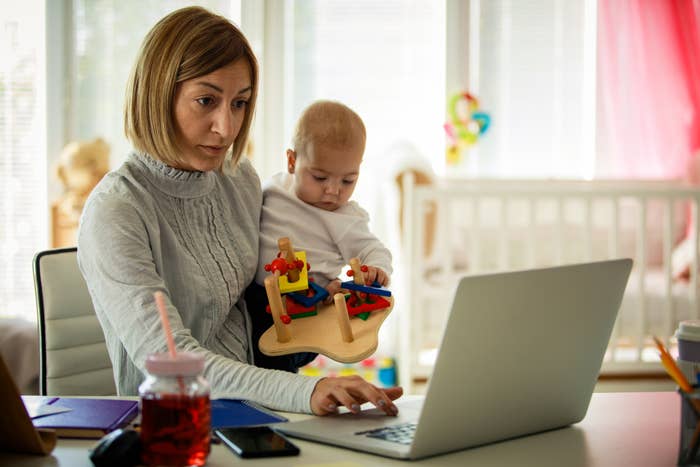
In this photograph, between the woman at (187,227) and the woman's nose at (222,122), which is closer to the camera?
the woman at (187,227)

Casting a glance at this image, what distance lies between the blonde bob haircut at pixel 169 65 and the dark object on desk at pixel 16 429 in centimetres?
57

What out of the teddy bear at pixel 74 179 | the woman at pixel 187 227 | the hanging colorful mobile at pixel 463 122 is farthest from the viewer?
the hanging colorful mobile at pixel 463 122

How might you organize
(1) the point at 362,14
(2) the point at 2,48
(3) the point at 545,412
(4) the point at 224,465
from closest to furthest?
(4) the point at 224,465
(3) the point at 545,412
(2) the point at 2,48
(1) the point at 362,14

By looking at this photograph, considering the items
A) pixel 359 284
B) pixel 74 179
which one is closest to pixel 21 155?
pixel 74 179

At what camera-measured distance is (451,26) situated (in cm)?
437

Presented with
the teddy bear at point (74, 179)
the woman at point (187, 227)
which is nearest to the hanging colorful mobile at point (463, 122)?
the teddy bear at point (74, 179)

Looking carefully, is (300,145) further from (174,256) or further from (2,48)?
(2,48)

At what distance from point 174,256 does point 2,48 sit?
303 cm

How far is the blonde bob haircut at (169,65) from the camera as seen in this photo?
1.36 metres

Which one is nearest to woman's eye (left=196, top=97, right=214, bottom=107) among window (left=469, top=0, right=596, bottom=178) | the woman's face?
the woman's face

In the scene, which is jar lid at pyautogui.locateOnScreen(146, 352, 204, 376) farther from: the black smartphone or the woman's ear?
the woman's ear

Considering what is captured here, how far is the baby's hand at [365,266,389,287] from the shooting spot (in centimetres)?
148

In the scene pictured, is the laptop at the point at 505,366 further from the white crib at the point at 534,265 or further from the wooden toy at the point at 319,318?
the white crib at the point at 534,265

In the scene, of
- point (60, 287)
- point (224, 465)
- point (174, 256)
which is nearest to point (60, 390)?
point (60, 287)
